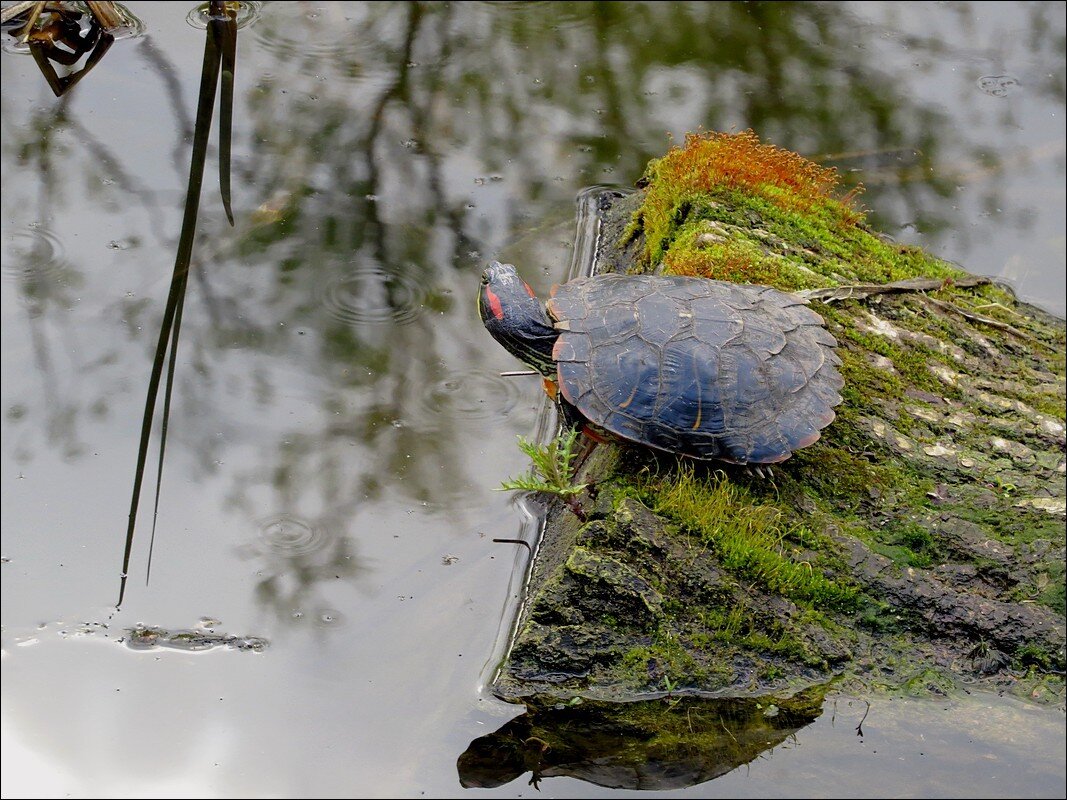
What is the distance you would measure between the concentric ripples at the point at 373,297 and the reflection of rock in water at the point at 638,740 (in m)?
2.80

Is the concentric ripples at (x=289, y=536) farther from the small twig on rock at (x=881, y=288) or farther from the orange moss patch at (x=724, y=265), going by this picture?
the small twig on rock at (x=881, y=288)

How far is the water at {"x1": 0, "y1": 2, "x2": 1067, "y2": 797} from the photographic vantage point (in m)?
4.03

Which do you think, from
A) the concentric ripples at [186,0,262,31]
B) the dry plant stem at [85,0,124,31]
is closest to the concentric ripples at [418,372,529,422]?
the concentric ripples at [186,0,262,31]

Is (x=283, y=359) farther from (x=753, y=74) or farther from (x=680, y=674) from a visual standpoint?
(x=753, y=74)

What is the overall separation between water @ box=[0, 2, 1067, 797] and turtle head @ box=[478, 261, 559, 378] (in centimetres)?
75

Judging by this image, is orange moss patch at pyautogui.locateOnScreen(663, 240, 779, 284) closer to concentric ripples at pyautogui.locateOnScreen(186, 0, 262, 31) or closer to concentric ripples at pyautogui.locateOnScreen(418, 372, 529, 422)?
concentric ripples at pyautogui.locateOnScreen(418, 372, 529, 422)

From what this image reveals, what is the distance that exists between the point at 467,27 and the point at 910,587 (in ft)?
21.1

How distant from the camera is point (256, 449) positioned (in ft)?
16.5

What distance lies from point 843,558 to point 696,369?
3.16 feet

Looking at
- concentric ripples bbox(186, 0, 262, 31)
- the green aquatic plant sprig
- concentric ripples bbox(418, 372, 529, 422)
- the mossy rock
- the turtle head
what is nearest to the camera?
the mossy rock

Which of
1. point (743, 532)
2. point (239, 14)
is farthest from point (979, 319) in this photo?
point (239, 14)

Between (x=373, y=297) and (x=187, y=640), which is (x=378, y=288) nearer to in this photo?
(x=373, y=297)

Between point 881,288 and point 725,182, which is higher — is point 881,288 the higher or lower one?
the lower one

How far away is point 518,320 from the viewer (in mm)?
4496
